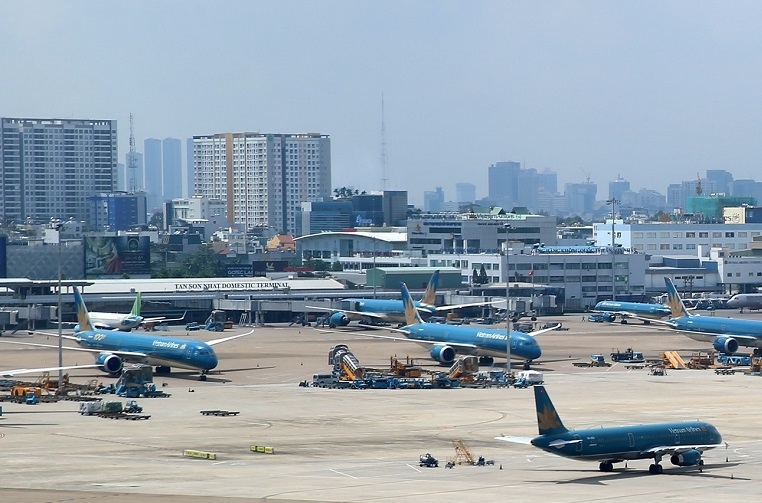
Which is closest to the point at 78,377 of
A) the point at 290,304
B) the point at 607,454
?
the point at 607,454

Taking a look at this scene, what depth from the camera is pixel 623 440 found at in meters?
71.4

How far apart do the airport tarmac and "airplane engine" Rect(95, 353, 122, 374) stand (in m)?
1.21

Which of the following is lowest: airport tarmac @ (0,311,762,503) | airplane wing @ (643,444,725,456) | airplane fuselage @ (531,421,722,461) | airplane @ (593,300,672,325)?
airport tarmac @ (0,311,762,503)

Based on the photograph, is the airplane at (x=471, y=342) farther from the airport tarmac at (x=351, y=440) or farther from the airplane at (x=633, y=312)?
the airplane at (x=633, y=312)

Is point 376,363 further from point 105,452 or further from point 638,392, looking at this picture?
point 105,452

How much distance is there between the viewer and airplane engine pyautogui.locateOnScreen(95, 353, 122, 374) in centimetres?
11694

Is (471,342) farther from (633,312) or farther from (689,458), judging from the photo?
(633,312)

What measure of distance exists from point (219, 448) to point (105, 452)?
5879mm

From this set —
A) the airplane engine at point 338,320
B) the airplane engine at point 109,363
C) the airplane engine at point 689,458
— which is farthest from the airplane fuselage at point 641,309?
the airplane engine at point 689,458

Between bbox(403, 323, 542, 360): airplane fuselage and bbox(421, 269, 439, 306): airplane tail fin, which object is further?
bbox(421, 269, 439, 306): airplane tail fin

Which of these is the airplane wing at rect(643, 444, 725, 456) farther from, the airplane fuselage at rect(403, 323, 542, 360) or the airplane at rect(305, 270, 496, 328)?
the airplane at rect(305, 270, 496, 328)

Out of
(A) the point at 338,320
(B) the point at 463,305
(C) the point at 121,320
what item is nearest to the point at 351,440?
(C) the point at 121,320

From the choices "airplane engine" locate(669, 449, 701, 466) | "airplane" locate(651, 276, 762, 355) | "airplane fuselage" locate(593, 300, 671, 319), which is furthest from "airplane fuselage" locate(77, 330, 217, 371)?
"airplane fuselage" locate(593, 300, 671, 319)

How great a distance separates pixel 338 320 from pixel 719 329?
181ft
